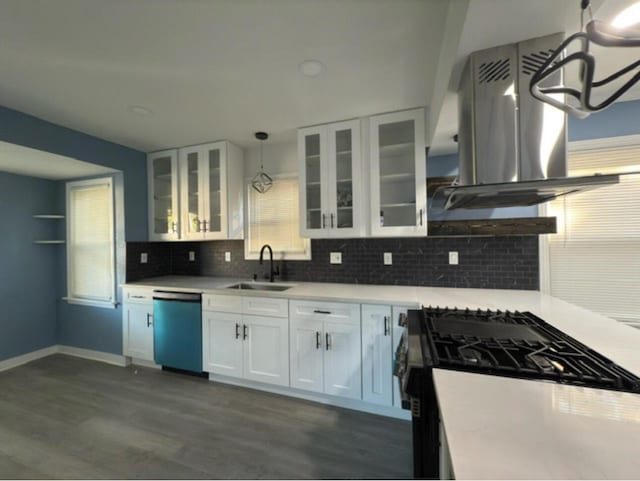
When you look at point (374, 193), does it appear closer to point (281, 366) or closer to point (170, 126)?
point (281, 366)

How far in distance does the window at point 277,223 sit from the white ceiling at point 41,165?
1622 mm

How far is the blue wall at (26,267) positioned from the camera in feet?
9.97

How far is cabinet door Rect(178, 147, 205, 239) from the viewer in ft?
10.1

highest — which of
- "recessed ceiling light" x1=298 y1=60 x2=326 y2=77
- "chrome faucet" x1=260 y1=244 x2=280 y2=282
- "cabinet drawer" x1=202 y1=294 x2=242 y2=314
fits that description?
"recessed ceiling light" x1=298 y1=60 x2=326 y2=77

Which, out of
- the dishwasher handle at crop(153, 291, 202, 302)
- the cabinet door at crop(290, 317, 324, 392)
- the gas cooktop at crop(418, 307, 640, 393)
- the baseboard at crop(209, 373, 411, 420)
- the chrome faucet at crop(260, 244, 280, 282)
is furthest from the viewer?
the chrome faucet at crop(260, 244, 280, 282)

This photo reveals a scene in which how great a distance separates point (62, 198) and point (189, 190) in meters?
1.76

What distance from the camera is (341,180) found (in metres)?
2.52

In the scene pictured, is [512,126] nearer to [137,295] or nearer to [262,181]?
[262,181]

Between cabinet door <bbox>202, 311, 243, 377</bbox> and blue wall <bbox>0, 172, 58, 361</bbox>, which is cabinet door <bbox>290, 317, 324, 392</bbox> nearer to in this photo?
cabinet door <bbox>202, 311, 243, 377</bbox>

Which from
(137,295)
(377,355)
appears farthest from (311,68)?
(137,295)

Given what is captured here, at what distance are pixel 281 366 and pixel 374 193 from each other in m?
1.70

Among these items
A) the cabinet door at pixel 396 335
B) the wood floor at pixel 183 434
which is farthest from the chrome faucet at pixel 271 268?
the cabinet door at pixel 396 335

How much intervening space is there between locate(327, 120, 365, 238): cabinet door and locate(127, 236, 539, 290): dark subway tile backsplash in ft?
1.14

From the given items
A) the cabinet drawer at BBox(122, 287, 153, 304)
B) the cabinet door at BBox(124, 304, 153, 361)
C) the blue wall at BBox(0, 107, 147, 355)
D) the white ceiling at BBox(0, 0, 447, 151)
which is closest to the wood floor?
the cabinet door at BBox(124, 304, 153, 361)
